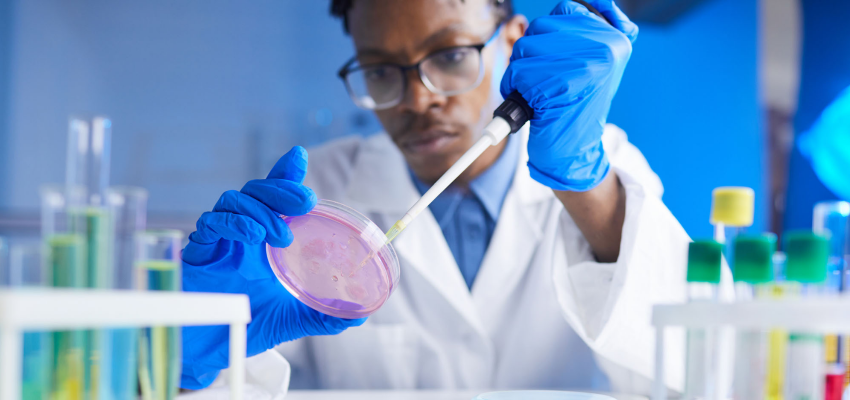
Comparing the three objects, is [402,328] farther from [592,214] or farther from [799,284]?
[799,284]

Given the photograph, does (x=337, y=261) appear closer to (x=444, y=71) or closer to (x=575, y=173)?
(x=575, y=173)

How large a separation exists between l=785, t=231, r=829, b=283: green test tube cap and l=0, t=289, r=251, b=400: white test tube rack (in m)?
0.58

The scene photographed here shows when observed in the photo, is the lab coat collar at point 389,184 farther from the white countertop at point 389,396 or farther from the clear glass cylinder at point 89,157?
the clear glass cylinder at point 89,157

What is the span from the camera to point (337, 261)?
2.77ft

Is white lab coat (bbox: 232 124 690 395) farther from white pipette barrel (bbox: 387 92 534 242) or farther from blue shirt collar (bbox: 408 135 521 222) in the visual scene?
white pipette barrel (bbox: 387 92 534 242)

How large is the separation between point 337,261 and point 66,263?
1.10 feet

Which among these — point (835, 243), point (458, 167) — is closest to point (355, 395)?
point (458, 167)

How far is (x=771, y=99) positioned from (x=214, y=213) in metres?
2.31

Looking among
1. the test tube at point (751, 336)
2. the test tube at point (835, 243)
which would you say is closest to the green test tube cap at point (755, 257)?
the test tube at point (751, 336)

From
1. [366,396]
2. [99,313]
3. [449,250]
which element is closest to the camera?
[99,313]

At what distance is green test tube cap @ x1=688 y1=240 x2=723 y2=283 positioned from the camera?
641mm

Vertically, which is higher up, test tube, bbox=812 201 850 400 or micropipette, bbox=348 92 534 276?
micropipette, bbox=348 92 534 276

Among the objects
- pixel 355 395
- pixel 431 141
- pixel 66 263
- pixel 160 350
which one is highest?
pixel 431 141

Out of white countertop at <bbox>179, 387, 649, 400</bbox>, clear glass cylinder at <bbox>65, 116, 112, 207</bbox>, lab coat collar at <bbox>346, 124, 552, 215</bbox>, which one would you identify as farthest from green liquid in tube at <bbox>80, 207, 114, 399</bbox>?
lab coat collar at <bbox>346, 124, 552, 215</bbox>
